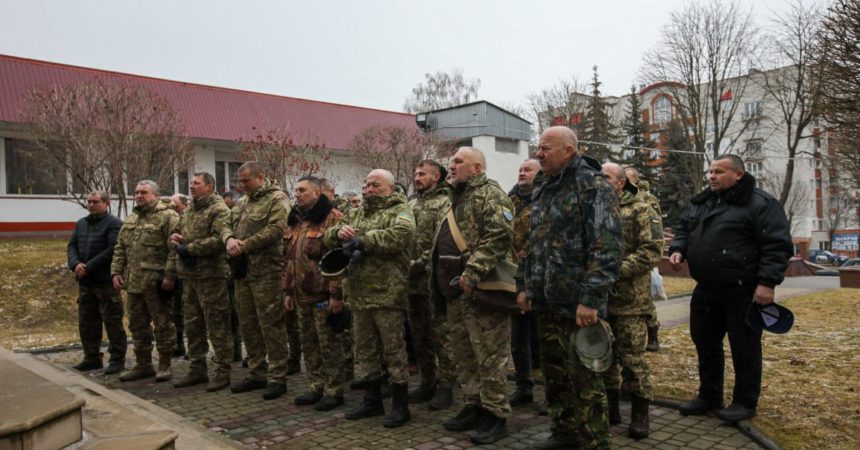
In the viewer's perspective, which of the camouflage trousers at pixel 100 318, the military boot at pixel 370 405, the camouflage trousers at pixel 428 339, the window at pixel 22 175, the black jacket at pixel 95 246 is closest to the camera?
the military boot at pixel 370 405

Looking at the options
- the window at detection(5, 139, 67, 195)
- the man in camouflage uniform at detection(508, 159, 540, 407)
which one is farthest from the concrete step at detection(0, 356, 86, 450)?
the window at detection(5, 139, 67, 195)

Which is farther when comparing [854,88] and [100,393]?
[854,88]

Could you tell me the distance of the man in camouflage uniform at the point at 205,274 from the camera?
21.5ft

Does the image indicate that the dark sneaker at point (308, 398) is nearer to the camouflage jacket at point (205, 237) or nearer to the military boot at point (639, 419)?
the camouflage jacket at point (205, 237)

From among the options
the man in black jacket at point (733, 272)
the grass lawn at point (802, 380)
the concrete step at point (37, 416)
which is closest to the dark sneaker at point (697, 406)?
the man in black jacket at point (733, 272)

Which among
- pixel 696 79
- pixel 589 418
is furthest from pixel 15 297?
pixel 696 79

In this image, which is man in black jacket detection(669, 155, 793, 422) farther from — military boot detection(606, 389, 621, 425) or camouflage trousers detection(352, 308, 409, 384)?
camouflage trousers detection(352, 308, 409, 384)

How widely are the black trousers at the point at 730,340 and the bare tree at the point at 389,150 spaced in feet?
77.3

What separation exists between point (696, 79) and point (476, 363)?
93.2ft

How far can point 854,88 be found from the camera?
6.39 metres

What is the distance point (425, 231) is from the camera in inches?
228

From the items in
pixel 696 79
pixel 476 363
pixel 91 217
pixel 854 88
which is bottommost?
pixel 476 363

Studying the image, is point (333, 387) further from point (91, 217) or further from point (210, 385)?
point (91, 217)

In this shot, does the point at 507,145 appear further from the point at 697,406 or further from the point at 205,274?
the point at 697,406
